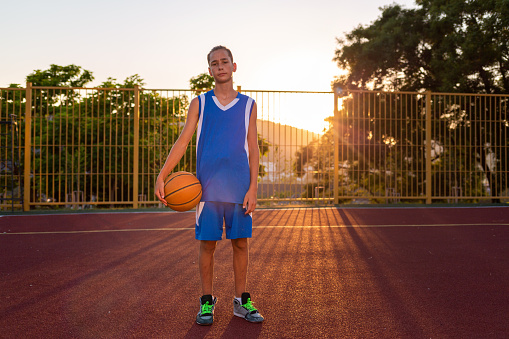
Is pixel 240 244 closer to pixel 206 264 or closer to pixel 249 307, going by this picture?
pixel 206 264

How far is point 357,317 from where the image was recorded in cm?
351

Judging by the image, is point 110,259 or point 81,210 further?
point 81,210

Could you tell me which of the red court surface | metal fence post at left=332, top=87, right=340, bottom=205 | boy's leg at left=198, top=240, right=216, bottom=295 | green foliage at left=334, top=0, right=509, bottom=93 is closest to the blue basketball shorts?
boy's leg at left=198, top=240, right=216, bottom=295

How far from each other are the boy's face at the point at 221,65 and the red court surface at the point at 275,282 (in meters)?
1.64

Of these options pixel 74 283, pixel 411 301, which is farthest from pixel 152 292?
pixel 411 301

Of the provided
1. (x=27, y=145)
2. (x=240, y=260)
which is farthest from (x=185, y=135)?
(x=27, y=145)

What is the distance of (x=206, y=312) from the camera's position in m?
3.36

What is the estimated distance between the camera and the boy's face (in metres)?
3.44

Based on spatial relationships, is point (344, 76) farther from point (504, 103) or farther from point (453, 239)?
point (453, 239)

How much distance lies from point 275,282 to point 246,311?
116 centimetres

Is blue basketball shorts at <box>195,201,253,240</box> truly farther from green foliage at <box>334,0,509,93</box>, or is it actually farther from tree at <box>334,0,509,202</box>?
green foliage at <box>334,0,509,93</box>

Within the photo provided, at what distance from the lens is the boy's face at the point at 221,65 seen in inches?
136

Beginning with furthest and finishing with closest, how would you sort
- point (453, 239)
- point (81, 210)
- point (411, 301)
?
1. point (81, 210)
2. point (453, 239)
3. point (411, 301)

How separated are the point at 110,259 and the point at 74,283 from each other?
3.88 feet
